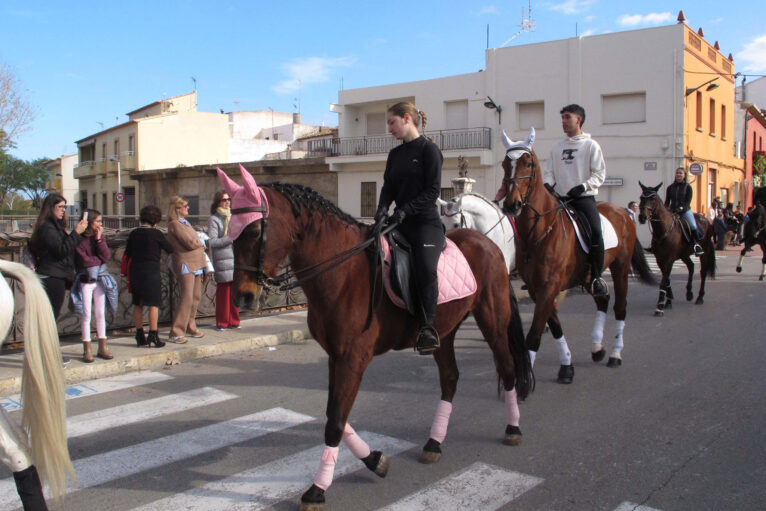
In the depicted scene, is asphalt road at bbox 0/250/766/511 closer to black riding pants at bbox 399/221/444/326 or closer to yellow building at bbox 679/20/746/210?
black riding pants at bbox 399/221/444/326

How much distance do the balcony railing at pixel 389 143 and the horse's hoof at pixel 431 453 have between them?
22897 millimetres

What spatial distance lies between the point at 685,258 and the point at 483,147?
18509 millimetres

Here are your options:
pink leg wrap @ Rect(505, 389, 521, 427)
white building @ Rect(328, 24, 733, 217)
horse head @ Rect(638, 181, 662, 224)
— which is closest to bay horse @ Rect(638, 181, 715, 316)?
horse head @ Rect(638, 181, 662, 224)

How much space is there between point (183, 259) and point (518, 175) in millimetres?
5028

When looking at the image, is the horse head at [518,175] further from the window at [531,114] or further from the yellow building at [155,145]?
the yellow building at [155,145]

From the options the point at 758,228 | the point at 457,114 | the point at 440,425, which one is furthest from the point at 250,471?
the point at 457,114

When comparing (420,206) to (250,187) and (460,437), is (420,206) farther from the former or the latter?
(460,437)

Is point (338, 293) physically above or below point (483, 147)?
below

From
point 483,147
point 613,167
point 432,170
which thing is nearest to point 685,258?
point 432,170

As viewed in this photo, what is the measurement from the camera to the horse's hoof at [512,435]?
459 centimetres

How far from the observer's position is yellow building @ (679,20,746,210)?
25734 millimetres

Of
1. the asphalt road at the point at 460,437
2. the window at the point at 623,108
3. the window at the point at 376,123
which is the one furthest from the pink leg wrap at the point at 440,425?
the window at the point at 376,123

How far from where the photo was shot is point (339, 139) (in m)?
34.6

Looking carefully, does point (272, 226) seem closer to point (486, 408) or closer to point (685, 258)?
point (486, 408)
